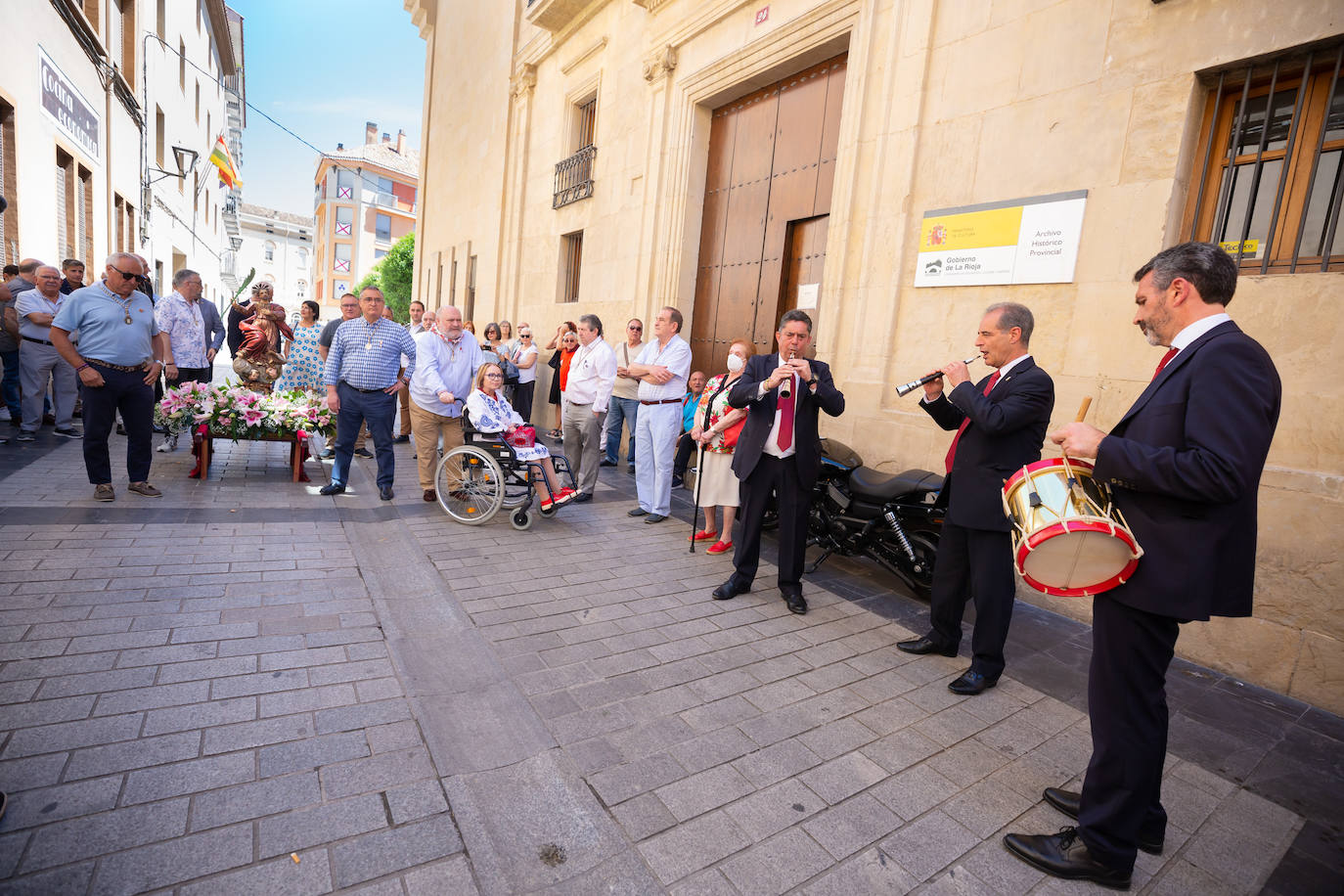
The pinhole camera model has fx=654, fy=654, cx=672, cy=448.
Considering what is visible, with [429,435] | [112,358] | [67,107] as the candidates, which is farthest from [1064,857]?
[67,107]

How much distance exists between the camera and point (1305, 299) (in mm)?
3582

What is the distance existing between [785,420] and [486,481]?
9.40ft

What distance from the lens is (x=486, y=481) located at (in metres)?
5.85

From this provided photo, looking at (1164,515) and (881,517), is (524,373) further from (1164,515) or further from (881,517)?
(1164,515)

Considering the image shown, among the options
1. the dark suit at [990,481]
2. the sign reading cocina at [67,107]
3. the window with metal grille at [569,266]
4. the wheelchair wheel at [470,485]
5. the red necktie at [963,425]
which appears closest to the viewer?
the dark suit at [990,481]

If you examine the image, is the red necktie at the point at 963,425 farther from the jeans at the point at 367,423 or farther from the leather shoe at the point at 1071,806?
the jeans at the point at 367,423

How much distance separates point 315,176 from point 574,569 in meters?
82.4

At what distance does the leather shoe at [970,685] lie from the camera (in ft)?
11.0

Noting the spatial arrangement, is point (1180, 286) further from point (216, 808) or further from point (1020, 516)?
point (216, 808)

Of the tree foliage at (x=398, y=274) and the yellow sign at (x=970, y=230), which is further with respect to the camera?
the tree foliage at (x=398, y=274)

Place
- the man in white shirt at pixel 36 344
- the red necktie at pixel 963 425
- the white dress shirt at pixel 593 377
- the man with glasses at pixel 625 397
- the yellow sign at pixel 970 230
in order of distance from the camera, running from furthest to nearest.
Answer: the man in white shirt at pixel 36 344 < the man with glasses at pixel 625 397 < the white dress shirt at pixel 593 377 < the yellow sign at pixel 970 230 < the red necktie at pixel 963 425

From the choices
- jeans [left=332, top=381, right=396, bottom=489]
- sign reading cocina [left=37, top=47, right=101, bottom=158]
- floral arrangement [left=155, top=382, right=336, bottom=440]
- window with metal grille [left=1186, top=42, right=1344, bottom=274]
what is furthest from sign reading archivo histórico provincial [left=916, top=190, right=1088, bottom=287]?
sign reading cocina [left=37, top=47, right=101, bottom=158]

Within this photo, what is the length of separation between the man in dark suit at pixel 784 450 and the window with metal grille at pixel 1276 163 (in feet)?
8.53

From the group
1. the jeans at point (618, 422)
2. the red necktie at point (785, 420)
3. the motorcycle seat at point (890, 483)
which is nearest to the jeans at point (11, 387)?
the jeans at point (618, 422)
